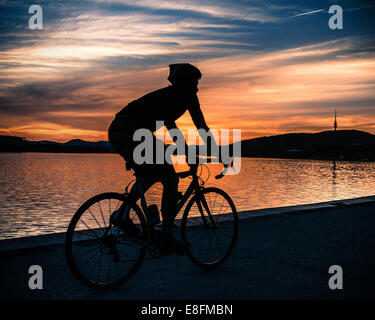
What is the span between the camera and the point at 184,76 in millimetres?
4008

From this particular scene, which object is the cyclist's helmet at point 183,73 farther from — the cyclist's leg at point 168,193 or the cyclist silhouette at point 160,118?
the cyclist's leg at point 168,193

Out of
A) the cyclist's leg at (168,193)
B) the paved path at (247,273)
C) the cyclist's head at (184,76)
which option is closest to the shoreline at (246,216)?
the paved path at (247,273)

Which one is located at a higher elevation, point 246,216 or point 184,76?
point 184,76

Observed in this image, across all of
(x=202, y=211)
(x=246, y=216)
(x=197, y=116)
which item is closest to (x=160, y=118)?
(x=197, y=116)

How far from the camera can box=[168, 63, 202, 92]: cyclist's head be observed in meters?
4.00

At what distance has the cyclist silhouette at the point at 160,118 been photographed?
392 centimetres

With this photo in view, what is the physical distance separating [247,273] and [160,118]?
6.15 feet

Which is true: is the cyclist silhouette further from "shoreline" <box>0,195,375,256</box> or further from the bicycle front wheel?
"shoreline" <box>0,195,375,256</box>

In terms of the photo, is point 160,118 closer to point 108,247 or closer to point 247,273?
point 108,247

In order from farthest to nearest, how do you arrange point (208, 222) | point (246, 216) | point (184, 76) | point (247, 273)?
1. point (246, 216)
2. point (208, 222)
3. point (247, 273)
4. point (184, 76)

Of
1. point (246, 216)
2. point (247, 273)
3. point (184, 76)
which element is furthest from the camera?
point (246, 216)

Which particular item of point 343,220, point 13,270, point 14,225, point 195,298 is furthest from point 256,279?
point 14,225

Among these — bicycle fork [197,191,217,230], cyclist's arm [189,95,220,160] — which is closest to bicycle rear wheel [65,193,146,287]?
bicycle fork [197,191,217,230]

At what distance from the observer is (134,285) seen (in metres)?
3.93
